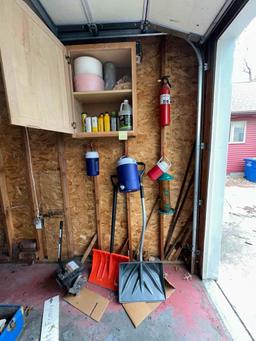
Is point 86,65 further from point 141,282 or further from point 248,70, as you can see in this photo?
point 248,70

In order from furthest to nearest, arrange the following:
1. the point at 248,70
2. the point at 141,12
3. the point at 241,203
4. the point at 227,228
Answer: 1. the point at 248,70
2. the point at 241,203
3. the point at 227,228
4. the point at 141,12

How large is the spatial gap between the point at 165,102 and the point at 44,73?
1.02 metres

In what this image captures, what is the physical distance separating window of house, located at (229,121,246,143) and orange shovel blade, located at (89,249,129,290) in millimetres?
6771

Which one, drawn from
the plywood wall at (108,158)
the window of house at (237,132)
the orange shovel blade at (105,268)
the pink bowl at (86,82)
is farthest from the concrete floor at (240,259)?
the window of house at (237,132)

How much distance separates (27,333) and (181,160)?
2.01 metres

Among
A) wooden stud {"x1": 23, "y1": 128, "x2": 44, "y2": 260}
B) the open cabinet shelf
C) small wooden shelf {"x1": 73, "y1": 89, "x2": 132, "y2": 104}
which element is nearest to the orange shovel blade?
wooden stud {"x1": 23, "y1": 128, "x2": 44, "y2": 260}

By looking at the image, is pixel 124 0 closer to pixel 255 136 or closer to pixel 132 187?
pixel 132 187

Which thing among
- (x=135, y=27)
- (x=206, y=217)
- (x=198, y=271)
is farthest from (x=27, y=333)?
(x=135, y=27)

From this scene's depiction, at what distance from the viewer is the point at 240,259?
2.10m

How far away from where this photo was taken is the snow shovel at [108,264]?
1.82 meters

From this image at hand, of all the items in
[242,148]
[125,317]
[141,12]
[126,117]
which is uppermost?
[141,12]

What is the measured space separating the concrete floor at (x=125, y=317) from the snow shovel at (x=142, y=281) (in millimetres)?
98

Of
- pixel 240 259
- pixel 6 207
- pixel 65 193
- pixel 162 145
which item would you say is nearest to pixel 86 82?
pixel 162 145

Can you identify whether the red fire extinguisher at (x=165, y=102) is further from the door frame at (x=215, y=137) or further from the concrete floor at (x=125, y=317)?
the concrete floor at (x=125, y=317)
